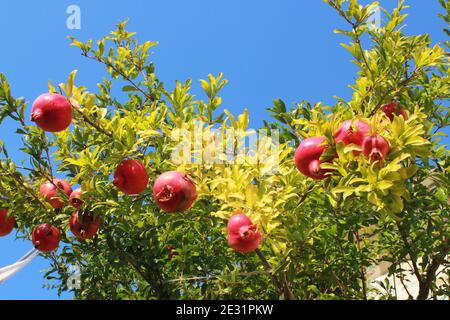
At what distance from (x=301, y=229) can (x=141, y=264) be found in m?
1.42

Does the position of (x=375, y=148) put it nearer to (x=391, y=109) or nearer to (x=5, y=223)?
(x=391, y=109)

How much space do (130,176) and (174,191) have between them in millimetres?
349

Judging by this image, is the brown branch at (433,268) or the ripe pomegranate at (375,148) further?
the brown branch at (433,268)

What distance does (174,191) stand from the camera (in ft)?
7.43

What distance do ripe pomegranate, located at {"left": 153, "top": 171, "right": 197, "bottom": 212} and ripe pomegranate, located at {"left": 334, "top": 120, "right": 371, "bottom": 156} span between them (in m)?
0.72

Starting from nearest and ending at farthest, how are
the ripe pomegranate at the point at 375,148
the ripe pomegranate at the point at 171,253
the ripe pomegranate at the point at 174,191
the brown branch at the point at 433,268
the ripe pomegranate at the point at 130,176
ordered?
1. the ripe pomegranate at the point at 375,148
2. the ripe pomegranate at the point at 174,191
3. the ripe pomegranate at the point at 130,176
4. the brown branch at the point at 433,268
5. the ripe pomegranate at the point at 171,253

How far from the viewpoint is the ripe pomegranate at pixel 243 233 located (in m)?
2.13

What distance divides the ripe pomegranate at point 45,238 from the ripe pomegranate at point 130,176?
1077 mm

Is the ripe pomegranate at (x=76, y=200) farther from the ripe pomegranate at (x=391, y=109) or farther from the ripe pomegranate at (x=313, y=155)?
the ripe pomegranate at (x=391, y=109)

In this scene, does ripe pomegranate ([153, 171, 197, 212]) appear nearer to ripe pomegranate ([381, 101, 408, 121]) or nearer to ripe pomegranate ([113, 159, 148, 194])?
ripe pomegranate ([113, 159, 148, 194])

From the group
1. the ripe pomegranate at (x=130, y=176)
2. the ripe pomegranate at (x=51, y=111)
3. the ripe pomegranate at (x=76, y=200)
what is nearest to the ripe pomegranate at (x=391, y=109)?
the ripe pomegranate at (x=130, y=176)

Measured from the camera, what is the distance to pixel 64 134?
333 centimetres

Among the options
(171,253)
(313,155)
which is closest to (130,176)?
(313,155)

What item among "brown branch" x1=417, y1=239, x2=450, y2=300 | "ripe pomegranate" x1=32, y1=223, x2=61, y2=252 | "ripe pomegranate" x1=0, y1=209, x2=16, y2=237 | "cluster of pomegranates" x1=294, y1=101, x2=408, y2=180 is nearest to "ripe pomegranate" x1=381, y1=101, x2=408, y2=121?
"cluster of pomegranates" x1=294, y1=101, x2=408, y2=180
